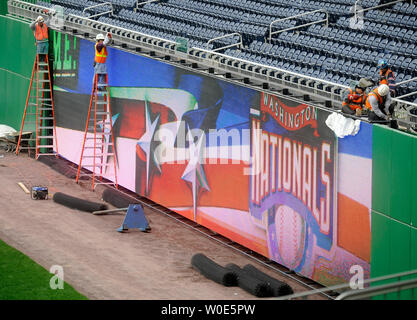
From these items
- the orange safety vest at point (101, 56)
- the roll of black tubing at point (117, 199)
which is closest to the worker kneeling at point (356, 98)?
the roll of black tubing at point (117, 199)

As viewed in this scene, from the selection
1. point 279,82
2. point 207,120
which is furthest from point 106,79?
point 279,82

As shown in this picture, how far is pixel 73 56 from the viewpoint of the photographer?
95.7 feet

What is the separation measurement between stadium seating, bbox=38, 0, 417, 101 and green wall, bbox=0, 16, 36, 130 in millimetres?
2624

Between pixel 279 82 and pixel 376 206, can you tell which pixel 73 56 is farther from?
pixel 376 206

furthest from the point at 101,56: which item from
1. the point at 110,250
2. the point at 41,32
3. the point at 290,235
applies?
the point at 290,235

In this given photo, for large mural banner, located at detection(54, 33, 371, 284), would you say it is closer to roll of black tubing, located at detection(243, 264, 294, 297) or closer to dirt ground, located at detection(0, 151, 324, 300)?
dirt ground, located at detection(0, 151, 324, 300)

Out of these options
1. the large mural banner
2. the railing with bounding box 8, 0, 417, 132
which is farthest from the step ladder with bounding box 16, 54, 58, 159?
the railing with bounding box 8, 0, 417, 132

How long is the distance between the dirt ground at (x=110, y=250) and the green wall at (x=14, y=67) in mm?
5471

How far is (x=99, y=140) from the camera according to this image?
92.3 ft

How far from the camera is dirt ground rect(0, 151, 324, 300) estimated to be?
18.8m

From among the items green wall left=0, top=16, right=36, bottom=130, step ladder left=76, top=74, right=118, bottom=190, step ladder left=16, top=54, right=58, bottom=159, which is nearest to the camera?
step ladder left=76, top=74, right=118, bottom=190

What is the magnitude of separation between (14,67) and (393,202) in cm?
1860

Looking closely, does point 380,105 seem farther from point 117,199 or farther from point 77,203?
point 77,203

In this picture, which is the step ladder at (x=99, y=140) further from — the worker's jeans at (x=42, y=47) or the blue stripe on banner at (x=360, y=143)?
the blue stripe on banner at (x=360, y=143)
